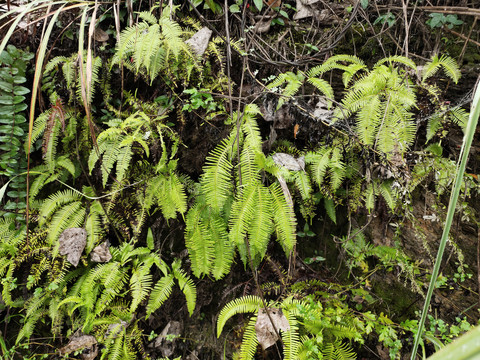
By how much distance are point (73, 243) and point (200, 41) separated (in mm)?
2068

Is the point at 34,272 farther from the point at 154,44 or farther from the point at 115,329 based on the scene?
the point at 154,44

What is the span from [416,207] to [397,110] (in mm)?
871

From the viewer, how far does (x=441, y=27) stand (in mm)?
2367

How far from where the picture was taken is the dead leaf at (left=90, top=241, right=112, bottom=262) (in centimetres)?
243

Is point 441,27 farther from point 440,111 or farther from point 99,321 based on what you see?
point 99,321

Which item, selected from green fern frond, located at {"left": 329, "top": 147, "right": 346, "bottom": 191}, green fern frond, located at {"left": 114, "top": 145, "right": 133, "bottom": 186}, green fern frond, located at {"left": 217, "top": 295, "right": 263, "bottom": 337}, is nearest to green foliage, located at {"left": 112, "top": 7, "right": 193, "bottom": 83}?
green fern frond, located at {"left": 114, "top": 145, "right": 133, "bottom": 186}

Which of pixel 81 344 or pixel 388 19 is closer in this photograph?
pixel 81 344

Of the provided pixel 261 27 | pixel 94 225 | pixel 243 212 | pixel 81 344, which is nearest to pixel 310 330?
pixel 243 212

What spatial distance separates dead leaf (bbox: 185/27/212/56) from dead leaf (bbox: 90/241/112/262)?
1884mm

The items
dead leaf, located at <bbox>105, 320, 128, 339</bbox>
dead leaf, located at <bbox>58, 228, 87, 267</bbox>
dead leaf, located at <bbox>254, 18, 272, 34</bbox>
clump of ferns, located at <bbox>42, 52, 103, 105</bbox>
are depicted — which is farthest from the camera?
dead leaf, located at <bbox>254, 18, 272, 34</bbox>

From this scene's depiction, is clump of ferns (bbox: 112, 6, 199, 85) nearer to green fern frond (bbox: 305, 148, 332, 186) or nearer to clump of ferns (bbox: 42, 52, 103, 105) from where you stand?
clump of ferns (bbox: 42, 52, 103, 105)

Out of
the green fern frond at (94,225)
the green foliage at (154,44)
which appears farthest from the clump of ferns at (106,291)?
the green foliage at (154,44)

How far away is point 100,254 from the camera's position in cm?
244

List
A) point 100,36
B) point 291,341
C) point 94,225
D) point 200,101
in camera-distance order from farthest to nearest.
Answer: point 100,36 → point 94,225 → point 200,101 → point 291,341
